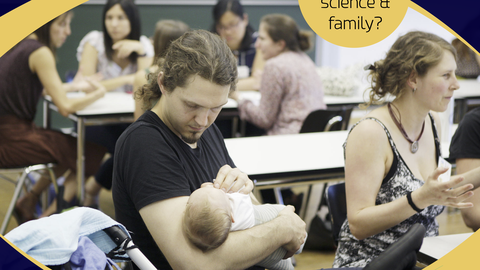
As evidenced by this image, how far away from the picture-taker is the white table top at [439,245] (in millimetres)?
1427

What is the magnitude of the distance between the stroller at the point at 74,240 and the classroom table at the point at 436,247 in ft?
2.93

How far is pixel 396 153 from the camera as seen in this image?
1627mm

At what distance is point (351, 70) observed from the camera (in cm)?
444

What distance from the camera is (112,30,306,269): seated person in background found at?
113 cm

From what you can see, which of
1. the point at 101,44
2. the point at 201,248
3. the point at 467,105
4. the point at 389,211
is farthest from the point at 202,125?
the point at 467,105

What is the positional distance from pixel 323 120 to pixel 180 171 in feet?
6.92

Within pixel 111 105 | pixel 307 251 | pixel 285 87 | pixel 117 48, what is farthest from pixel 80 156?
pixel 307 251

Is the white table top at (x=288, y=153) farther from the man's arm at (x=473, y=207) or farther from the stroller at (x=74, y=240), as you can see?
the stroller at (x=74, y=240)

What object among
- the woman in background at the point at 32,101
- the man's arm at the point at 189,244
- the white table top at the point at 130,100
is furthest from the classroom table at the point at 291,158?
the woman in background at the point at 32,101

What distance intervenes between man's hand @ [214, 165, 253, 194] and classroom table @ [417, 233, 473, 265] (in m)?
0.61

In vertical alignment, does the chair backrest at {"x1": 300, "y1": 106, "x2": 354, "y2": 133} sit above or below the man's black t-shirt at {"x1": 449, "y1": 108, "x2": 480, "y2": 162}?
below

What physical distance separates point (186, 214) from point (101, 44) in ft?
11.2

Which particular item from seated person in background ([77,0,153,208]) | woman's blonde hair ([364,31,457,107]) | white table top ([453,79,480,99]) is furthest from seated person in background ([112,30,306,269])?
white table top ([453,79,480,99])

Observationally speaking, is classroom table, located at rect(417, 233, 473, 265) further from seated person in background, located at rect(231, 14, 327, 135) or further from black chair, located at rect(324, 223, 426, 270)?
seated person in background, located at rect(231, 14, 327, 135)
